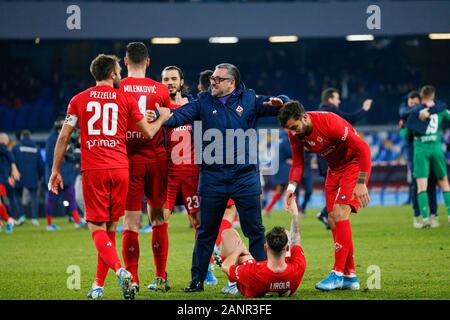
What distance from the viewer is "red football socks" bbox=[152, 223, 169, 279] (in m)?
10.5

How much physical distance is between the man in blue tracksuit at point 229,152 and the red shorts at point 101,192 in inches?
35.8

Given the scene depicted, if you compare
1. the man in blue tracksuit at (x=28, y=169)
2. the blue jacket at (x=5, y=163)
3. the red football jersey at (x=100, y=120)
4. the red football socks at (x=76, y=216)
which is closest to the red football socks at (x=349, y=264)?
the red football jersey at (x=100, y=120)

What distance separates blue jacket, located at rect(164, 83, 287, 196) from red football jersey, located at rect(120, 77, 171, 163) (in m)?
0.51

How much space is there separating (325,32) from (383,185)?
6.86 meters

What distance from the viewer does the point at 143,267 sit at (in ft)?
42.0

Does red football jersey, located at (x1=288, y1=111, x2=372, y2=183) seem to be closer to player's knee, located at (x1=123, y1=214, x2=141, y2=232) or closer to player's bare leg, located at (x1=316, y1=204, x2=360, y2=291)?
player's bare leg, located at (x1=316, y1=204, x2=360, y2=291)

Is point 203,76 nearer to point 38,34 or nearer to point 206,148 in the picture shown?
point 206,148

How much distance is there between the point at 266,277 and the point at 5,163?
14091 millimetres

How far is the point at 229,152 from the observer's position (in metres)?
9.79

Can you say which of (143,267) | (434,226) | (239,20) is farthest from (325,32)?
(143,267)

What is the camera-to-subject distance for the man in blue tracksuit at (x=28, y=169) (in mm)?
22562

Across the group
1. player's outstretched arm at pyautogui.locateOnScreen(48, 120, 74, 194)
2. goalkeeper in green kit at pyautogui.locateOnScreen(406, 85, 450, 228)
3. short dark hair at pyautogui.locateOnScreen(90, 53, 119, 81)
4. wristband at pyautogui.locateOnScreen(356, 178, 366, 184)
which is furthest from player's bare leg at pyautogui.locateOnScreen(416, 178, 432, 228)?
player's outstretched arm at pyautogui.locateOnScreen(48, 120, 74, 194)

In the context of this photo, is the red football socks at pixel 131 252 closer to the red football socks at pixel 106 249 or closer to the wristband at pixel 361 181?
the red football socks at pixel 106 249

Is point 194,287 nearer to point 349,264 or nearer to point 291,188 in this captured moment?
point 291,188
